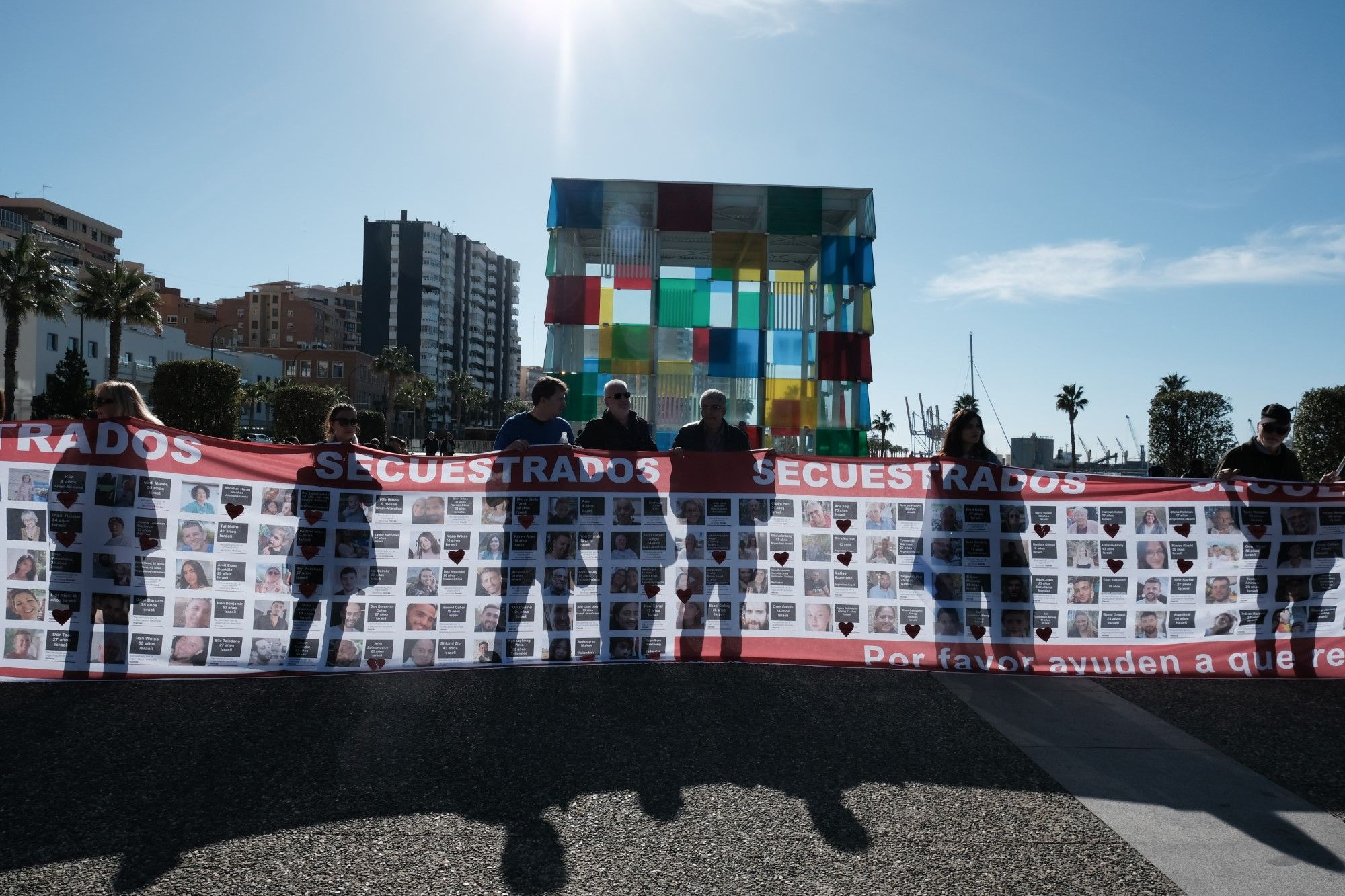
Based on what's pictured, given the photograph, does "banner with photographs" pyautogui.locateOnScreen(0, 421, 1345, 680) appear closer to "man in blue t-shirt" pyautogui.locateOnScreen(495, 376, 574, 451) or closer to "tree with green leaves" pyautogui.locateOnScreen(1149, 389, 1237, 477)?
"man in blue t-shirt" pyautogui.locateOnScreen(495, 376, 574, 451)

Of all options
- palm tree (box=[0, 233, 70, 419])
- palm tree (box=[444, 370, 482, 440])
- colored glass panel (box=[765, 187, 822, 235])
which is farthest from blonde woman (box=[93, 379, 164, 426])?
palm tree (box=[444, 370, 482, 440])

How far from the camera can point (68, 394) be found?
5047 cm

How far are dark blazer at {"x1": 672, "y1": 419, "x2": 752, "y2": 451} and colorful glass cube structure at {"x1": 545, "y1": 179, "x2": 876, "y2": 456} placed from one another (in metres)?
12.0

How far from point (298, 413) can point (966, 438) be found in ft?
118

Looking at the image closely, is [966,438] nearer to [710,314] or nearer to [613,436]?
[613,436]

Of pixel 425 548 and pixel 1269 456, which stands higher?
pixel 1269 456

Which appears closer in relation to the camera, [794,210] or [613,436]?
[613,436]

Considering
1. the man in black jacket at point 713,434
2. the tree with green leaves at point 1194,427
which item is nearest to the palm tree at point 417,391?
the tree with green leaves at point 1194,427

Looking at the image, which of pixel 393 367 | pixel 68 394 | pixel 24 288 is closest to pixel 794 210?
pixel 24 288

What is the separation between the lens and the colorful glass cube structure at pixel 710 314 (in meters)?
19.5

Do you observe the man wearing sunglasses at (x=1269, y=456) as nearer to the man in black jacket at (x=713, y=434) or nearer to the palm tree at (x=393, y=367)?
the man in black jacket at (x=713, y=434)

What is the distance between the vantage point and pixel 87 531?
5723 millimetres

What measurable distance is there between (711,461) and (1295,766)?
3.74 meters

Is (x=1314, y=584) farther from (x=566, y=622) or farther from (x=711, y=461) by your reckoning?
(x=566, y=622)
